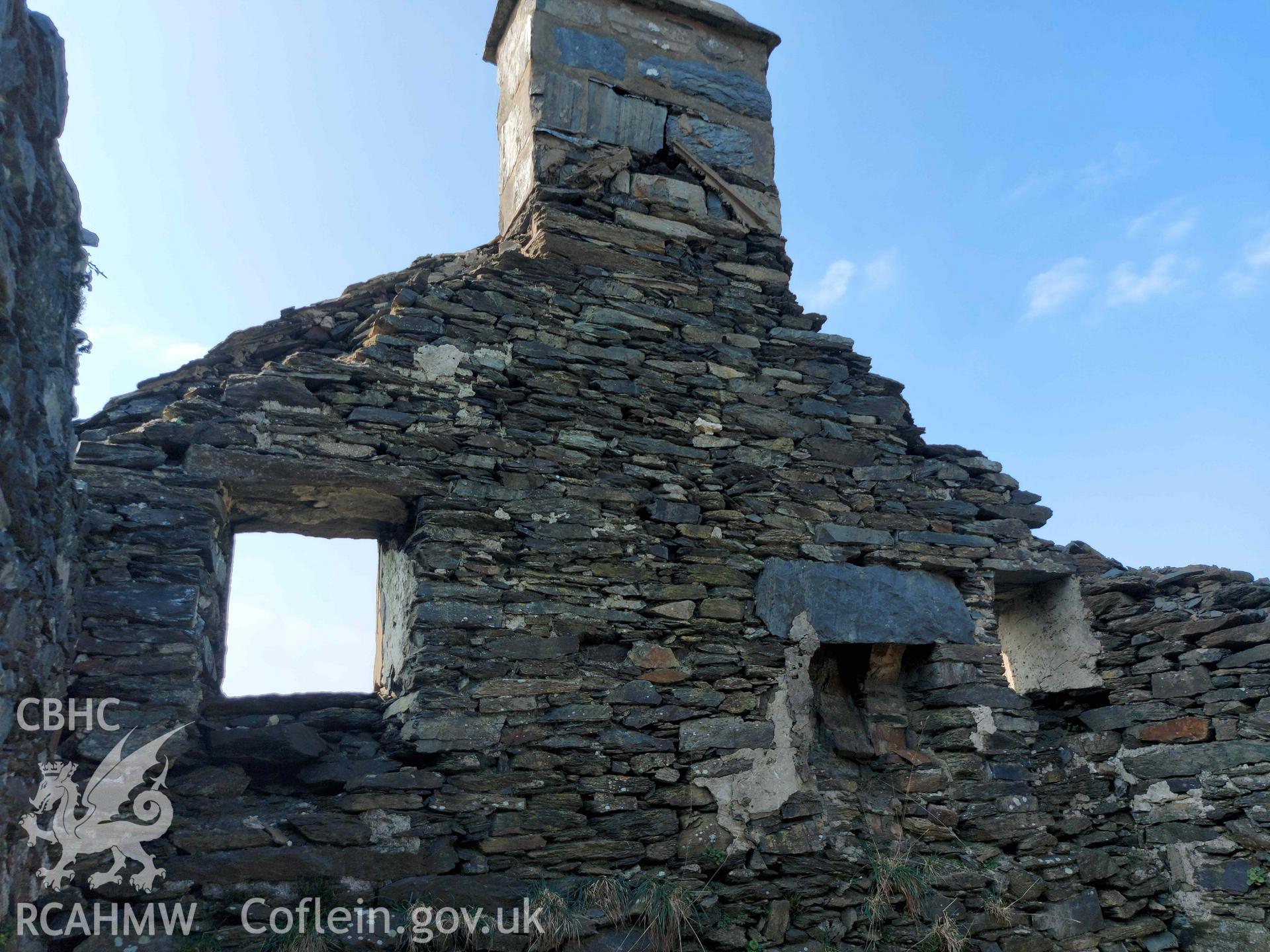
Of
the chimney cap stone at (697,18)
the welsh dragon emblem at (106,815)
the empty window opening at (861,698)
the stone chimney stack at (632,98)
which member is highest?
the chimney cap stone at (697,18)

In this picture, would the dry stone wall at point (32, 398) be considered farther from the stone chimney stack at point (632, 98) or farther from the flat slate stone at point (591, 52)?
the flat slate stone at point (591, 52)

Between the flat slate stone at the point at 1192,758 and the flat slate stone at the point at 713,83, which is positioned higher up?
the flat slate stone at the point at 713,83

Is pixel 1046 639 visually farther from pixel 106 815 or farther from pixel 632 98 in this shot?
pixel 106 815

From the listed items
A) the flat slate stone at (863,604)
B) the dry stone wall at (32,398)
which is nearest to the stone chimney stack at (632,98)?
the flat slate stone at (863,604)

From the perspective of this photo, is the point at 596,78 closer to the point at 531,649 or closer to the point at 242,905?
the point at 531,649

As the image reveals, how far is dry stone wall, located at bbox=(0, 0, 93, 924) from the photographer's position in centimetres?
333

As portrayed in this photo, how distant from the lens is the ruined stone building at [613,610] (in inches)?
155

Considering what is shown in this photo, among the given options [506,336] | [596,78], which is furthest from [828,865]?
[596,78]

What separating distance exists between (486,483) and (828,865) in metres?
2.24

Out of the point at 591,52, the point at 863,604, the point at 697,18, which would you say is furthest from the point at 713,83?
the point at 863,604

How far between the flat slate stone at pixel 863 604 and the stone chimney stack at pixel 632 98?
216cm

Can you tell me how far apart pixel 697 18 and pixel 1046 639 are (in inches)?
166

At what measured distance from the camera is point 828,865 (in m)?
4.59

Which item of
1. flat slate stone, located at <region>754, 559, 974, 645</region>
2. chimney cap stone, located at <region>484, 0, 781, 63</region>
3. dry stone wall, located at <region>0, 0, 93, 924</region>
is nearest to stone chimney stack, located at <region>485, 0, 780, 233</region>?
chimney cap stone, located at <region>484, 0, 781, 63</region>
